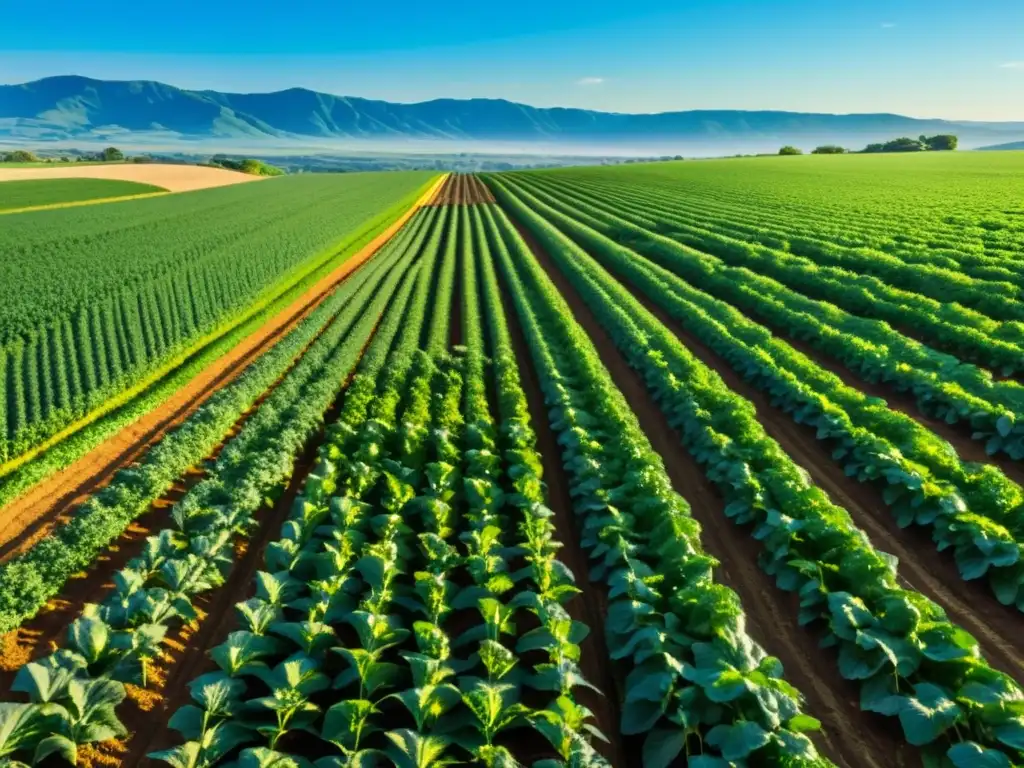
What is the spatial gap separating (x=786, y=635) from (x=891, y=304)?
48.7ft

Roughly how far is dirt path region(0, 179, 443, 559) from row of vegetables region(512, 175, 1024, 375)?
747 inches

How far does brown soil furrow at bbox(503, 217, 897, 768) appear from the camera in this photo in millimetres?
5965

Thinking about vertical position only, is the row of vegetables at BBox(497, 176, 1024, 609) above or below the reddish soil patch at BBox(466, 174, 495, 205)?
below

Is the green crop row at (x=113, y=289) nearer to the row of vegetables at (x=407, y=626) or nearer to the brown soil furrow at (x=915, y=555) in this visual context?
the row of vegetables at (x=407, y=626)

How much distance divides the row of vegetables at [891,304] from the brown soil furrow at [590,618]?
441 inches

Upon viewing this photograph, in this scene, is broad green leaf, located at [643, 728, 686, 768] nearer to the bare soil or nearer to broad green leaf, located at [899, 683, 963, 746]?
broad green leaf, located at [899, 683, 963, 746]

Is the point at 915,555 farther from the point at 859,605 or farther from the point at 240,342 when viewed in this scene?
the point at 240,342

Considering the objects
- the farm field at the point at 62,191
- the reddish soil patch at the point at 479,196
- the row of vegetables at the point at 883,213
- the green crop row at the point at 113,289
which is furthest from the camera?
the reddish soil patch at the point at 479,196

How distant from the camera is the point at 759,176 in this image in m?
74.5

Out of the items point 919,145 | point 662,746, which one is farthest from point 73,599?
point 919,145

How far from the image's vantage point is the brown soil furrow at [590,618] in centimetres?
607

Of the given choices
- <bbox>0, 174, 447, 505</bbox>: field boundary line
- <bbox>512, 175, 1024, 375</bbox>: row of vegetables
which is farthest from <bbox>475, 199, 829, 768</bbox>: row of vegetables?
<bbox>0, 174, 447, 505</bbox>: field boundary line

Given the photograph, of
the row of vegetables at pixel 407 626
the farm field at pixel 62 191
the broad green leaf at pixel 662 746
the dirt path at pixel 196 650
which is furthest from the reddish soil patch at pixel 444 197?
the broad green leaf at pixel 662 746

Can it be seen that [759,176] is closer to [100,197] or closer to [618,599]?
[100,197]
